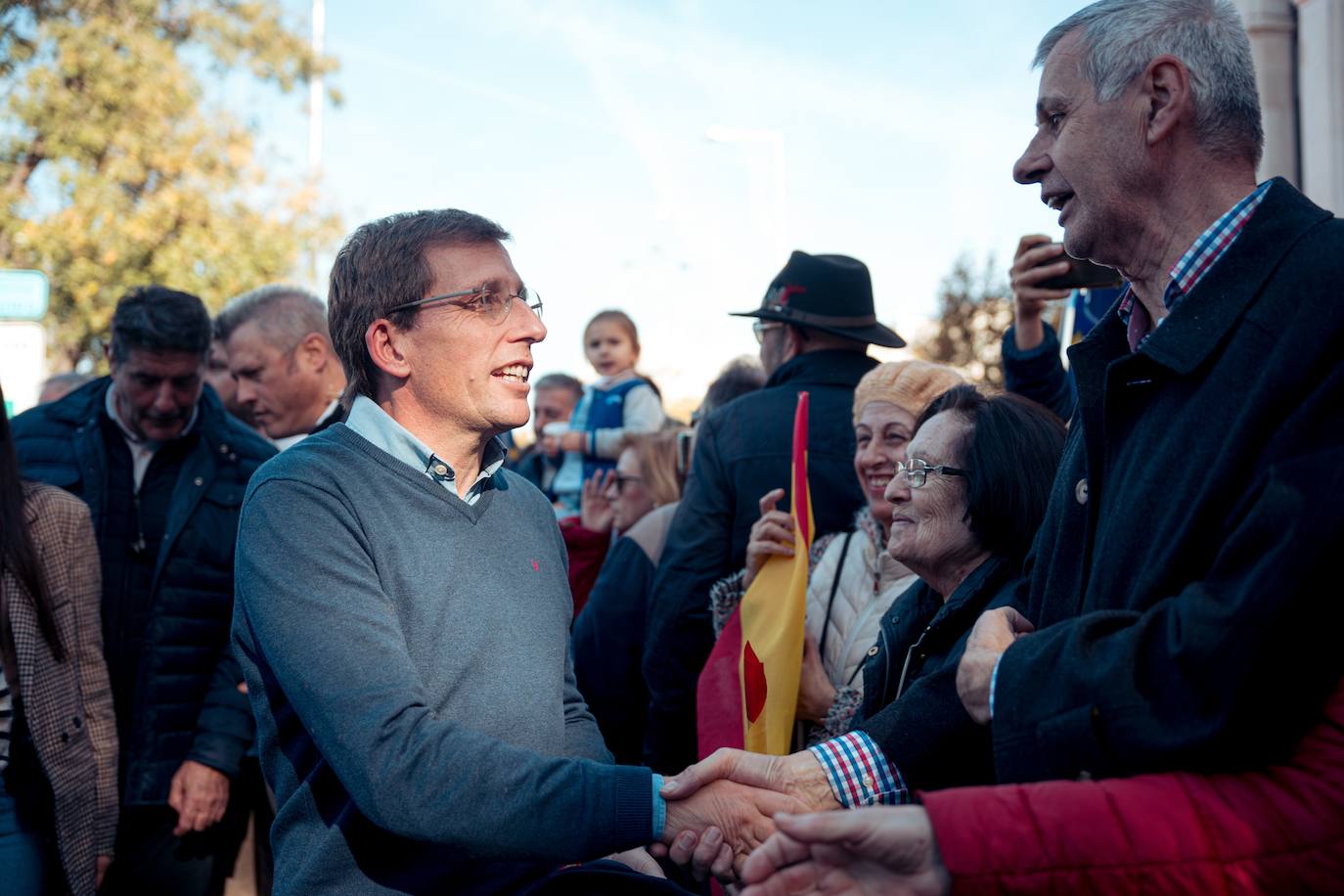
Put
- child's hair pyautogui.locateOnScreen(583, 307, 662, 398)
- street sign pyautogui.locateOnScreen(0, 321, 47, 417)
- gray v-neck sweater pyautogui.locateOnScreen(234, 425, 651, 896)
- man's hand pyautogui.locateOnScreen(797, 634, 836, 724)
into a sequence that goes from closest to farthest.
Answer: gray v-neck sweater pyautogui.locateOnScreen(234, 425, 651, 896), man's hand pyautogui.locateOnScreen(797, 634, 836, 724), street sign pyautogui.locateOnScreen(0, 321, 47, 417), child's hair pyautogui.locateOnScreen(583, 307, 662, 398)

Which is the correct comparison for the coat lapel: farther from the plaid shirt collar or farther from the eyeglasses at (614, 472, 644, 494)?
the eyeglasses at (614, 472, 644, 494)

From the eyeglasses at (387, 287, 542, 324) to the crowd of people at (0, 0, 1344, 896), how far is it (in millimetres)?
10

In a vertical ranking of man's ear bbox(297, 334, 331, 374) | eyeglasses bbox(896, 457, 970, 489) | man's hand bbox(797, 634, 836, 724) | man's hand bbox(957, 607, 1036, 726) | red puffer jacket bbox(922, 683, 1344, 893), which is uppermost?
man's ear bbox(297, 334, 331, 374)

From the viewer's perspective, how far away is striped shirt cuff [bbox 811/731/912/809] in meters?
2.69

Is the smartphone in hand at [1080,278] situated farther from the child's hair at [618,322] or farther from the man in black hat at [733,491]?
the child's hair at [618,322]

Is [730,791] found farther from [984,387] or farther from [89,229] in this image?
[89,229]

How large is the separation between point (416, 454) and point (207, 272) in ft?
53.8

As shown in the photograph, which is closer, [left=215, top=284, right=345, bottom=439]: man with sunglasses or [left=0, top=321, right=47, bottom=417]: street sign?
[left=215, top=284, right=345, bottom=439]: man with sunglasses

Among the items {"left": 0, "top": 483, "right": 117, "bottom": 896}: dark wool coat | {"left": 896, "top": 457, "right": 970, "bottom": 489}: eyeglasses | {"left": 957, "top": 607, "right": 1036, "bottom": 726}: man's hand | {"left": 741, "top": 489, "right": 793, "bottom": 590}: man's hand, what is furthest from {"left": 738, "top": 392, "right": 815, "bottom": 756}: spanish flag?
{"left": 0, "top": 483, "right": 117, "bottom": 896}: dark wool coat

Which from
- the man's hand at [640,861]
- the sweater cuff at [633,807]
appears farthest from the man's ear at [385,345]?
the man's hand at [640,861]

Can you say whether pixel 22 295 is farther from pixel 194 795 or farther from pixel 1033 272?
pixel 1033 272

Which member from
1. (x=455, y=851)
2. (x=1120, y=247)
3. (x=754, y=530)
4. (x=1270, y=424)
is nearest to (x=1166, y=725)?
(x=1270, y=424)

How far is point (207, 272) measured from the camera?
17.8 meters

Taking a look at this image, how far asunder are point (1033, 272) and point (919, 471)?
0.92 meters
